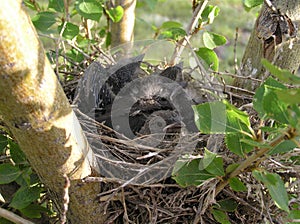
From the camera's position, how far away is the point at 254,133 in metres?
0.60

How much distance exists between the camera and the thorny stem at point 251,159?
0.53 meters

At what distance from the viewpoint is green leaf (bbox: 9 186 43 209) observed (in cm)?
78

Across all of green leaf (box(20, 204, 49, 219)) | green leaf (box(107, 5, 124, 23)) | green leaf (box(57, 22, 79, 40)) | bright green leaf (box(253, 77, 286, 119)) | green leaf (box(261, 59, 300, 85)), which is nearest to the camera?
green leaf (box(261, 59, 300, 85))

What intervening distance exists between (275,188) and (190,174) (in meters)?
0.14

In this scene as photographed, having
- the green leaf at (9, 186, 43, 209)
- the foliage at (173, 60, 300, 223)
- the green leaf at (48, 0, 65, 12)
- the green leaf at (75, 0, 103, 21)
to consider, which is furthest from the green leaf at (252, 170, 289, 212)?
the green leaf at (48, 0, 65, 12)

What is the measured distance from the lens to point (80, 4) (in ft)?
3.00

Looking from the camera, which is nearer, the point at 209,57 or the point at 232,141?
the point at 232,141

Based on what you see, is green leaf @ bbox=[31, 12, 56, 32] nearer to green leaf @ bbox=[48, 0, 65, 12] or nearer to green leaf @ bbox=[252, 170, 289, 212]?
green leaf @ bbox=[48, 0, 65, 12]

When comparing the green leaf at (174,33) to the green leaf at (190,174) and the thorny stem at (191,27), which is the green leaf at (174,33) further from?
the green leaf at (190,174)

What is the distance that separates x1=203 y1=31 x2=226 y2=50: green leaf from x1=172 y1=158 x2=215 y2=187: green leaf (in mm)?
394

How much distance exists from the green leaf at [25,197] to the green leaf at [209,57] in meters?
0.47

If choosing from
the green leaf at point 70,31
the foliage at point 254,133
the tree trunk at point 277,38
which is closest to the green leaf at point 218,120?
the foliage at point 254,133

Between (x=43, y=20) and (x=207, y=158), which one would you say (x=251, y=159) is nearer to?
(x=207, y=158)

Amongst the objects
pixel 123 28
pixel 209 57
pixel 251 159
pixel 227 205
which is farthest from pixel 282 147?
pixel 123 28
